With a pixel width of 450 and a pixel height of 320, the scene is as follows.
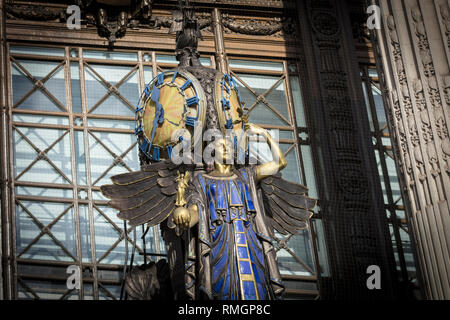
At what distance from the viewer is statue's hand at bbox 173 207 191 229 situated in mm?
9070

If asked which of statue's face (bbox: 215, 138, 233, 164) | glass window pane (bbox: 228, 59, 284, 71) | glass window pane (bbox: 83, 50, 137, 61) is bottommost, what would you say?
statue's face (bbox: 215, 138, 233, 164)

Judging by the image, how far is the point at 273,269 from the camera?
9.38 meters

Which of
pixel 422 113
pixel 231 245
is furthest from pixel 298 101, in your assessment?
pixel 231 245

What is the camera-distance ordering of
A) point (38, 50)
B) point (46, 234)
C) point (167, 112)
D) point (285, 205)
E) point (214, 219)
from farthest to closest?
point (38, 50), point (46, 234), point (285, 205), point (167, 112), point (214, 219)

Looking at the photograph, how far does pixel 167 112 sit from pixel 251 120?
2777mm

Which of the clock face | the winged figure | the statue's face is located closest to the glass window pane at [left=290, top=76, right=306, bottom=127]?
the winged figure

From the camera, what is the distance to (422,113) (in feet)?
34.4

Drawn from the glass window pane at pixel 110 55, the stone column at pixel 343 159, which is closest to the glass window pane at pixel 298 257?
the stone column at pixel 343 159

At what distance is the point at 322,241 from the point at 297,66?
254cm

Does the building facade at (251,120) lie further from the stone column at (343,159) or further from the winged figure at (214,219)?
the winged figure at (214,219)

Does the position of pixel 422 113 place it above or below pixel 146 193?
above

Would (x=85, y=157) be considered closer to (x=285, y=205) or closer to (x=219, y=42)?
(x=219, y=42)

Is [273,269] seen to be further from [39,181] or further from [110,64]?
[110,64]

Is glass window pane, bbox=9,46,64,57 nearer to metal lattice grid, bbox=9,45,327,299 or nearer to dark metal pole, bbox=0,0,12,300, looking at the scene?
metal lattice grid, bbox=9,45,327,299
